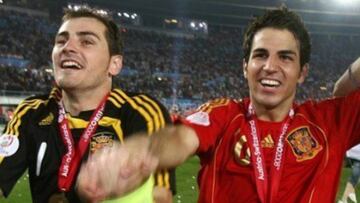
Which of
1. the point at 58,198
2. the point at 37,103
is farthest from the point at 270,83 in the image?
the point at 37,103

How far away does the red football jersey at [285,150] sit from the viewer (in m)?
2.20

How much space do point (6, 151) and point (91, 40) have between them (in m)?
0.69

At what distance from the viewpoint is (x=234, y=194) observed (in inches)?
87.0

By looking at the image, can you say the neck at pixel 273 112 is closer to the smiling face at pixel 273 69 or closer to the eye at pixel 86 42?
the smiling face at pixel 273 69

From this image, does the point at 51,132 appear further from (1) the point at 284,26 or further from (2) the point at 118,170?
(2) the point at 118,170

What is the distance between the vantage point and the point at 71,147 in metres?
2.51

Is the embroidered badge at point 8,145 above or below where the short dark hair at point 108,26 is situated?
below

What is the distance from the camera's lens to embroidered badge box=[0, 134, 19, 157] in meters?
2.55

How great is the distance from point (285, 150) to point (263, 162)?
117 mm

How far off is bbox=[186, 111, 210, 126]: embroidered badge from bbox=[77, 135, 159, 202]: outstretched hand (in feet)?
3.10

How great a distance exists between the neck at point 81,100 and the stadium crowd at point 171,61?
20079mm

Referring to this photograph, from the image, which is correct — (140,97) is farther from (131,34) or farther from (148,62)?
(131,34)

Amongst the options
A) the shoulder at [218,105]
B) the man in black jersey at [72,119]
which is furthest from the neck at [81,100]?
the shoulder at [218,105]

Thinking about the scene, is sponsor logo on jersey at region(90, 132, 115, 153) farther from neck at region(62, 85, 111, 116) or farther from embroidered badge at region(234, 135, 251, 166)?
embroidered badge at region(234, 135, 251, 166)
